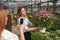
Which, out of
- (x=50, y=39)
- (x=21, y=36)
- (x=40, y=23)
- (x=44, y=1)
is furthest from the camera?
(x=44, y=1)

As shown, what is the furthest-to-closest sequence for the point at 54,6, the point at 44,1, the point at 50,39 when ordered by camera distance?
the point at 44,1, the point at 54,6, the point at 50,39

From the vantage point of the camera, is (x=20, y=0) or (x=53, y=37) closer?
(x=53, y=37)

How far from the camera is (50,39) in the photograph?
551 cm

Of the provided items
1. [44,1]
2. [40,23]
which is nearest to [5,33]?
[40,23]

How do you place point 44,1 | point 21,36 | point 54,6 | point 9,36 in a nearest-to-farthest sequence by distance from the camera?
point 9,36 < point 21,36 < point 54,6 < point 44,1

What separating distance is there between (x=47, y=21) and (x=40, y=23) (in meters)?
→ 0.17

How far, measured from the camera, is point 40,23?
4.96 metres

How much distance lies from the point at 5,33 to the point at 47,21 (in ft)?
8.82

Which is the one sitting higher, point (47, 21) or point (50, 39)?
point (47, 21)

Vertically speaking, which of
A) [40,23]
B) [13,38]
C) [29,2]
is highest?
[13,38]

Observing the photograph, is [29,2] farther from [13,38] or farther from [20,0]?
Result: [13,38]

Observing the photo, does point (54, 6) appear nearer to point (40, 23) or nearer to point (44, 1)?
point (44, 1)

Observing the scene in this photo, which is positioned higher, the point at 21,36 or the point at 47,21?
the point at 21,36

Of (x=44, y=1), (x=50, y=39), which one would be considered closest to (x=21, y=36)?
(x=50, y=39)
